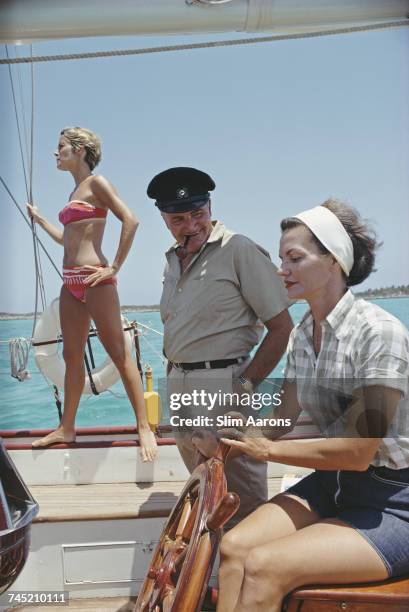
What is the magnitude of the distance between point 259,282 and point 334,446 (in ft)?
2.12

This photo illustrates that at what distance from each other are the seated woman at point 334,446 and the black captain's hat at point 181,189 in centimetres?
51

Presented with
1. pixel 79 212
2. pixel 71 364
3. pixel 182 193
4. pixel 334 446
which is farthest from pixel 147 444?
pixel 334 446

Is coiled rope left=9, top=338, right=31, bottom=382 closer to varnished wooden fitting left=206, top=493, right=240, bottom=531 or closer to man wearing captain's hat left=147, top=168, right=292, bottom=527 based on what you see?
man wearing captain's hat left=147, top=168, right=292, bottom=527

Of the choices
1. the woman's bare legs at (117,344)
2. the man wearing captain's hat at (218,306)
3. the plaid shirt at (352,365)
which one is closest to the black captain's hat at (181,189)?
the man wearing captain's hat at (218,306)

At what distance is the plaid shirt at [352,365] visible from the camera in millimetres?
1032

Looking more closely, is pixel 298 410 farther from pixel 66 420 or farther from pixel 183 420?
pixel 66 420

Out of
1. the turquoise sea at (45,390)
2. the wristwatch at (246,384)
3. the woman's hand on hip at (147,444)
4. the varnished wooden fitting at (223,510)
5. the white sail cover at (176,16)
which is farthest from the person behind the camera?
the woman's hand on hip at (147,444)

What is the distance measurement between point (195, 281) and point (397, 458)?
772mm

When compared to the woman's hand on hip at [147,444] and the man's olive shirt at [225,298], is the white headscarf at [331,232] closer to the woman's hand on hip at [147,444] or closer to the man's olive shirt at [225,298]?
the man's olive shirt at [225,298]

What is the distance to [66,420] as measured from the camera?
7.06ft

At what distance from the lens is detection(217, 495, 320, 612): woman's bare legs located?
103cm

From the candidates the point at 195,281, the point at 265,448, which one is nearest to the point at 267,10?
the point at 195,281

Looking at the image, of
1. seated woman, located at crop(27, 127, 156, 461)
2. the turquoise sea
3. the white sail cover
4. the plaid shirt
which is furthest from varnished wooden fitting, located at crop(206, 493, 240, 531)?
seated woman, located at crop(27, 127, 156, 461)

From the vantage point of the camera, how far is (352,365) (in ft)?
3.59
